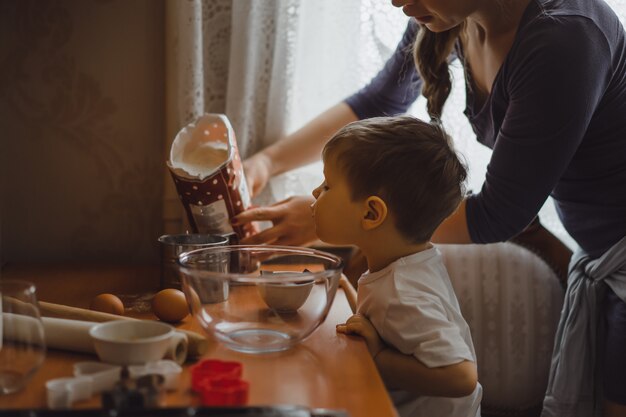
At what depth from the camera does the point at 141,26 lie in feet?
5.08

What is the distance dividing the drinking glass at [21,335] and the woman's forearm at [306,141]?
837 millimetres

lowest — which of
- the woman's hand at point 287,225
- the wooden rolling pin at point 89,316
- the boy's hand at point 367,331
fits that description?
the boy's hand at point 367,331

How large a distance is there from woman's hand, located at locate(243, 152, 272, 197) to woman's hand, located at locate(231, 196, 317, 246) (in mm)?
173

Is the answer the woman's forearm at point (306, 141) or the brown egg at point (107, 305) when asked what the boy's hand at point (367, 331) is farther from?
the woman's forearm at point (306, 141)

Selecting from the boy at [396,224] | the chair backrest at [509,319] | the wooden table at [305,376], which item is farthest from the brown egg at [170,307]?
the chair backrest at [509,319]

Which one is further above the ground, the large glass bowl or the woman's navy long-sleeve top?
the woman's navy long-sleeve top

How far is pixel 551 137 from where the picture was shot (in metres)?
1.11

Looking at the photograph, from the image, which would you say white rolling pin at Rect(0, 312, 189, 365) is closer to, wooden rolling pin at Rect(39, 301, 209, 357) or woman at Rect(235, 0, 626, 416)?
wooden rolling pin at Rect(39, 301, 209, 357)

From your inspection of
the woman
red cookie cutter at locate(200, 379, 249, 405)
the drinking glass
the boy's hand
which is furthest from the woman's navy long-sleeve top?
the drinking glass

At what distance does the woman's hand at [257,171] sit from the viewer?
1.47 meters

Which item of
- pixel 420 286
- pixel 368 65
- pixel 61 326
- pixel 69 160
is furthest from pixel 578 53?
pixel 69 160

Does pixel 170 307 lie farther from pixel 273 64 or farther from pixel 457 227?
pixel 273 64

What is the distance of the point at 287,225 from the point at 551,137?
485 millimetres

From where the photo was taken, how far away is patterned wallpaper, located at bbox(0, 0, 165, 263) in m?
1.53
